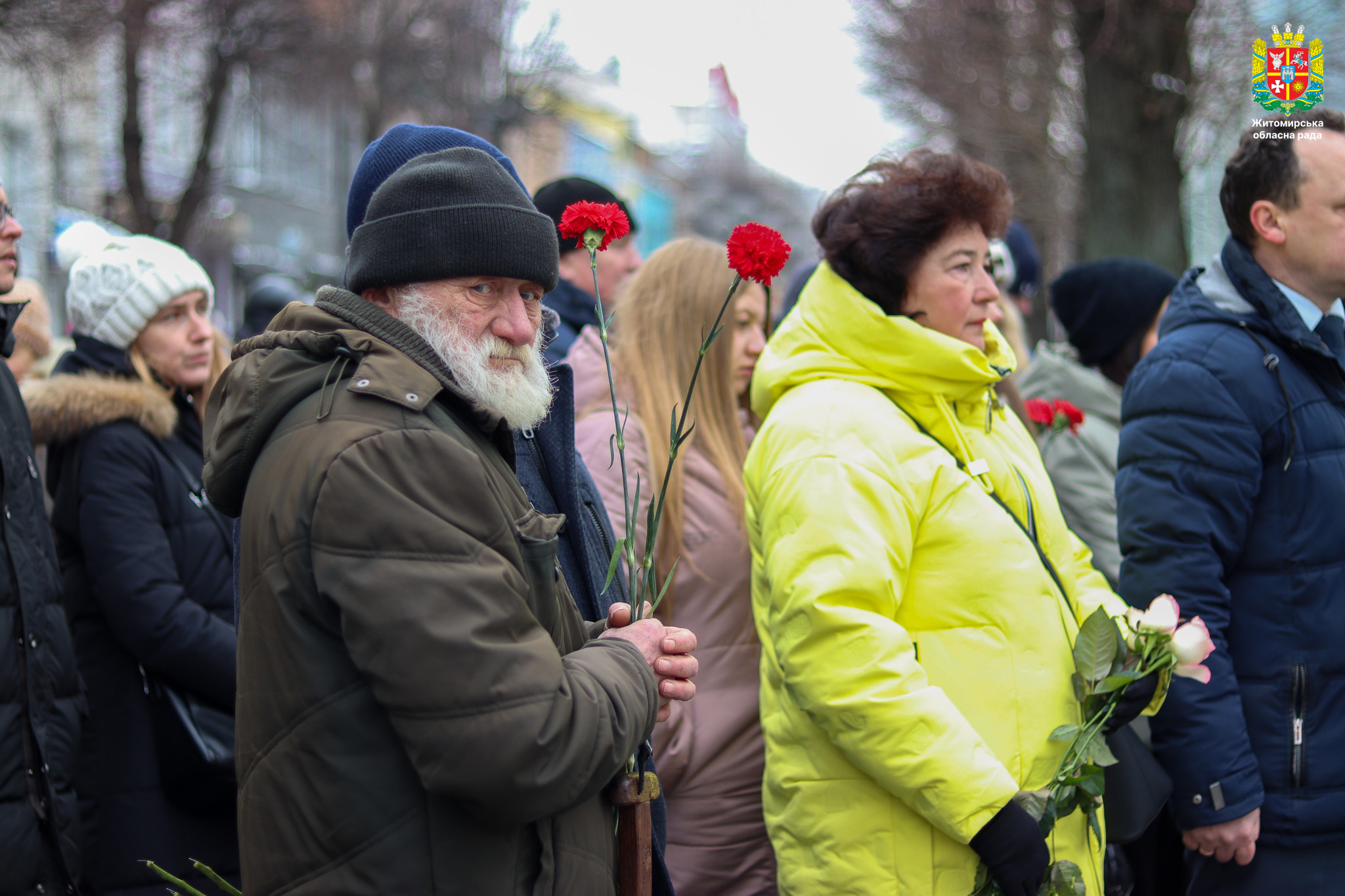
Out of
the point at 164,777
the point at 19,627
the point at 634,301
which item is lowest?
the point at 164,777

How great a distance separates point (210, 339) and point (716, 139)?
60.9 metres

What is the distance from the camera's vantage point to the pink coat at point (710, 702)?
9.57 feet

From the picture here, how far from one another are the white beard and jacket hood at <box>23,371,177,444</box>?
66.7 inches

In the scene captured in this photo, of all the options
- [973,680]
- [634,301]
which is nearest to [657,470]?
[634,301]

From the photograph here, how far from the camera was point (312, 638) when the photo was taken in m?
1.58

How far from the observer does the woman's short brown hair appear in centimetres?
264

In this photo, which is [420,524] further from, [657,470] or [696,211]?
[696,211]

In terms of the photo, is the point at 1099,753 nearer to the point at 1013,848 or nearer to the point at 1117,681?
the point at 1117,681

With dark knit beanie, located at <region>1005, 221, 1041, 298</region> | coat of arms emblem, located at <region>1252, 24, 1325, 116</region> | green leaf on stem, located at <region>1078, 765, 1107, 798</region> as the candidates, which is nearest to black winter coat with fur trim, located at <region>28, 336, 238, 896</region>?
green leaf on stem, located at <region>1078, 765, 1107, 798</region>

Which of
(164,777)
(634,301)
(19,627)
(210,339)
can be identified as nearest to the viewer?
(19,627)

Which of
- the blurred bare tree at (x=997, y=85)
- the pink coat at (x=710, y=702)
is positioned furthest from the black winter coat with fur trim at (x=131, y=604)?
the blurred bare tree at (x=997, y=85)

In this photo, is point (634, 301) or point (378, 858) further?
point (634, 301)

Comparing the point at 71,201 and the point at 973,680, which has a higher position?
the point at 973,680

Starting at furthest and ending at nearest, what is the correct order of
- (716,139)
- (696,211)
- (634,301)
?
(716,139) < (696,211) < (634,301)
